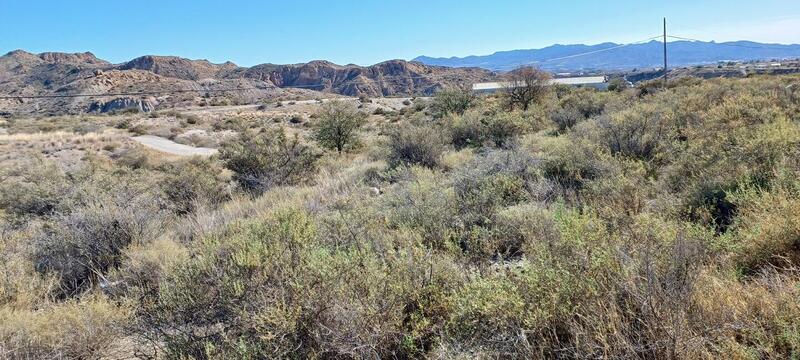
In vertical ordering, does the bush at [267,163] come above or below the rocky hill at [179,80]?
below

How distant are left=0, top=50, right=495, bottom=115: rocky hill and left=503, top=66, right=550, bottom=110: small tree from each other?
4607cm

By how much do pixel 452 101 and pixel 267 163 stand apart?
52.1 feet

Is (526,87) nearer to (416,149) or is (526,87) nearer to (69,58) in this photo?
(416,149)

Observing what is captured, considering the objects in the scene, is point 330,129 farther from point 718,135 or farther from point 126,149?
point 126,149

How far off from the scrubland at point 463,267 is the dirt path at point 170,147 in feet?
64.2

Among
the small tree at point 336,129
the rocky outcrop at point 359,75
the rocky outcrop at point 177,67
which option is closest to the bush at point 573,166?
the small tree at point 336,129

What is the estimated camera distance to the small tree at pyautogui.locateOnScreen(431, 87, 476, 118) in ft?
79.7

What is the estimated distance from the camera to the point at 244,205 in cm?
806

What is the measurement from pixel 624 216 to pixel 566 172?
284cm

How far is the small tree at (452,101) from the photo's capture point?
Answer: 2430 centimetres

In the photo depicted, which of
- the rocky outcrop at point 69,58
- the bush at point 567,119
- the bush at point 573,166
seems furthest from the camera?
the rocky outcrop at point 69,58

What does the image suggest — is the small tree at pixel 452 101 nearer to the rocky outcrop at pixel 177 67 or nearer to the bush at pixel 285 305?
the bush at pixel 285 305

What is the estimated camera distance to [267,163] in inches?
435

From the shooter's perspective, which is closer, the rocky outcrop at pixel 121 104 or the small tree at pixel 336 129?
the small tree at pixel 336 129
